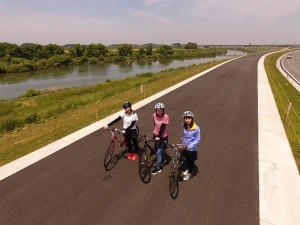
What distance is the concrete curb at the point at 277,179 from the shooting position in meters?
5.38

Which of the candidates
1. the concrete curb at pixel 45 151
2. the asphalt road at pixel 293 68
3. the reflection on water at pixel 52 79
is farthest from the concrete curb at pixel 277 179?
the reflection on water at pixel 52 79

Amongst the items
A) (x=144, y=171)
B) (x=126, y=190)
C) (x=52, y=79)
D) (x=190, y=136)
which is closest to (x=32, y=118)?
(x=144, y=171)

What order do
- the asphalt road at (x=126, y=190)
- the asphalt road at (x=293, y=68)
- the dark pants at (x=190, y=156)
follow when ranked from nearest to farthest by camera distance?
the asphalt road at (x=126, y=190) < the dark pants at (x=190, y=156) < the asphalt road at (x=293, y=68)

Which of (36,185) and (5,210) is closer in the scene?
(5,210)

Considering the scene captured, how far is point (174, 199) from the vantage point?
5.80 metres

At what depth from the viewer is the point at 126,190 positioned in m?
6.21

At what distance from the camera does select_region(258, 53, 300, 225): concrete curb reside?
5.38 meters

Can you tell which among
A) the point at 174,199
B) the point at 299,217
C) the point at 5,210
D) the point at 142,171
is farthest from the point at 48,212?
the point at 299,217

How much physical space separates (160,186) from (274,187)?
3431 mm

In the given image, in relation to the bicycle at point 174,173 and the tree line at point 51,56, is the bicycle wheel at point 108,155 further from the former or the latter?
the tree line at point 51,56

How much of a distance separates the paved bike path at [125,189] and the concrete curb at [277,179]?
241 millimetres

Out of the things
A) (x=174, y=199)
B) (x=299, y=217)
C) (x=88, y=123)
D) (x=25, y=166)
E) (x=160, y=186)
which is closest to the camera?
(x=299, y=217)

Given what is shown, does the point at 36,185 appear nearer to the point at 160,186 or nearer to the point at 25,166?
the point at 25,166

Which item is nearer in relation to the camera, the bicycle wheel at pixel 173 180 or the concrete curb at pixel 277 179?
the concrete curb at pixel 277 179
